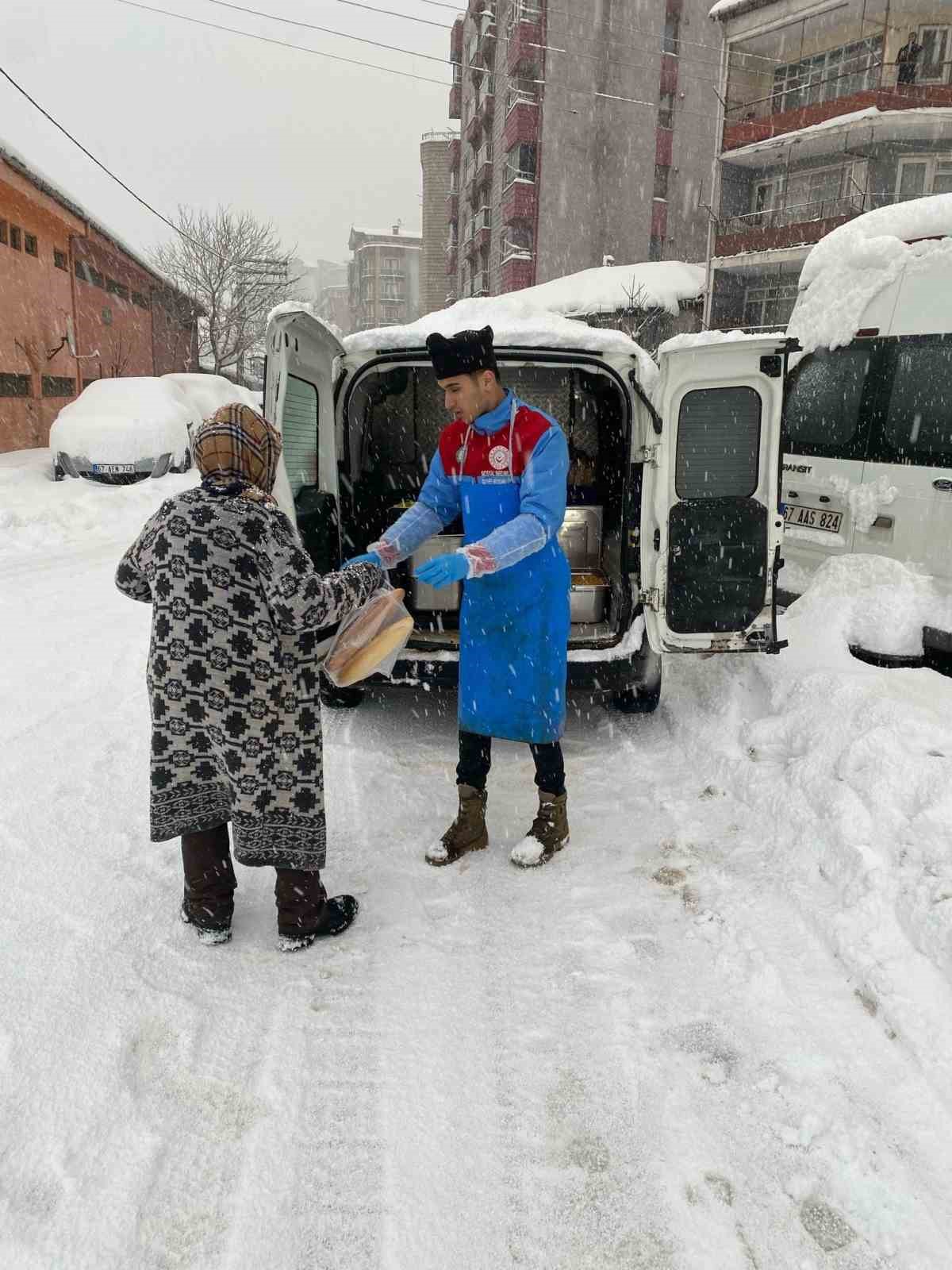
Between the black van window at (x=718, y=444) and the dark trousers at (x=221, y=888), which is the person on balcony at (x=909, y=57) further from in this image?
the dark trousers at (x=221, y=888)

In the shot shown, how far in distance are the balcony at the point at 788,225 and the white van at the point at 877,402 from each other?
17.0 meters

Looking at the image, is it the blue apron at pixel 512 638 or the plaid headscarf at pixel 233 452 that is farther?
the blue apron at pixel 512 638

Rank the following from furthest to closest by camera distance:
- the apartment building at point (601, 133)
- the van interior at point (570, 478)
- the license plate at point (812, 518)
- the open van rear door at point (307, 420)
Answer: the apartment building at point (601, 133), the license plate at point (812, 518), the van interior at point (570, 478), the open van rear door at point (307, 420)

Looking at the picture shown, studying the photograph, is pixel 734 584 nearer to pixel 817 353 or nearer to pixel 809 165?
pixel 817 353

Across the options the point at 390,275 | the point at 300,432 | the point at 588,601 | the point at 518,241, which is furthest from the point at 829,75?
the point at 390,275

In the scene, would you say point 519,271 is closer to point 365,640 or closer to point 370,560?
point 370,560

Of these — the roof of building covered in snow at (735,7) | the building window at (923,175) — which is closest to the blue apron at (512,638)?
the building window at (923,175)

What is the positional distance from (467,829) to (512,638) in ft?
2.57

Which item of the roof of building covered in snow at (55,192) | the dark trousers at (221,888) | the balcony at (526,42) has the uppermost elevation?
the balcony at (526,42)

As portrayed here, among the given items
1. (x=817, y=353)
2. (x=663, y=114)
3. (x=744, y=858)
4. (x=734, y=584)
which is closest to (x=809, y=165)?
(x=663, y=114)

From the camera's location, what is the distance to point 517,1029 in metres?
2.31

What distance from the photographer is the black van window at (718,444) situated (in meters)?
4.32

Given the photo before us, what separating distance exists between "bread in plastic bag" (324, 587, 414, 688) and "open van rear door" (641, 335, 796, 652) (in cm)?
198

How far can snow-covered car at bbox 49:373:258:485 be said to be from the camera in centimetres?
1174
